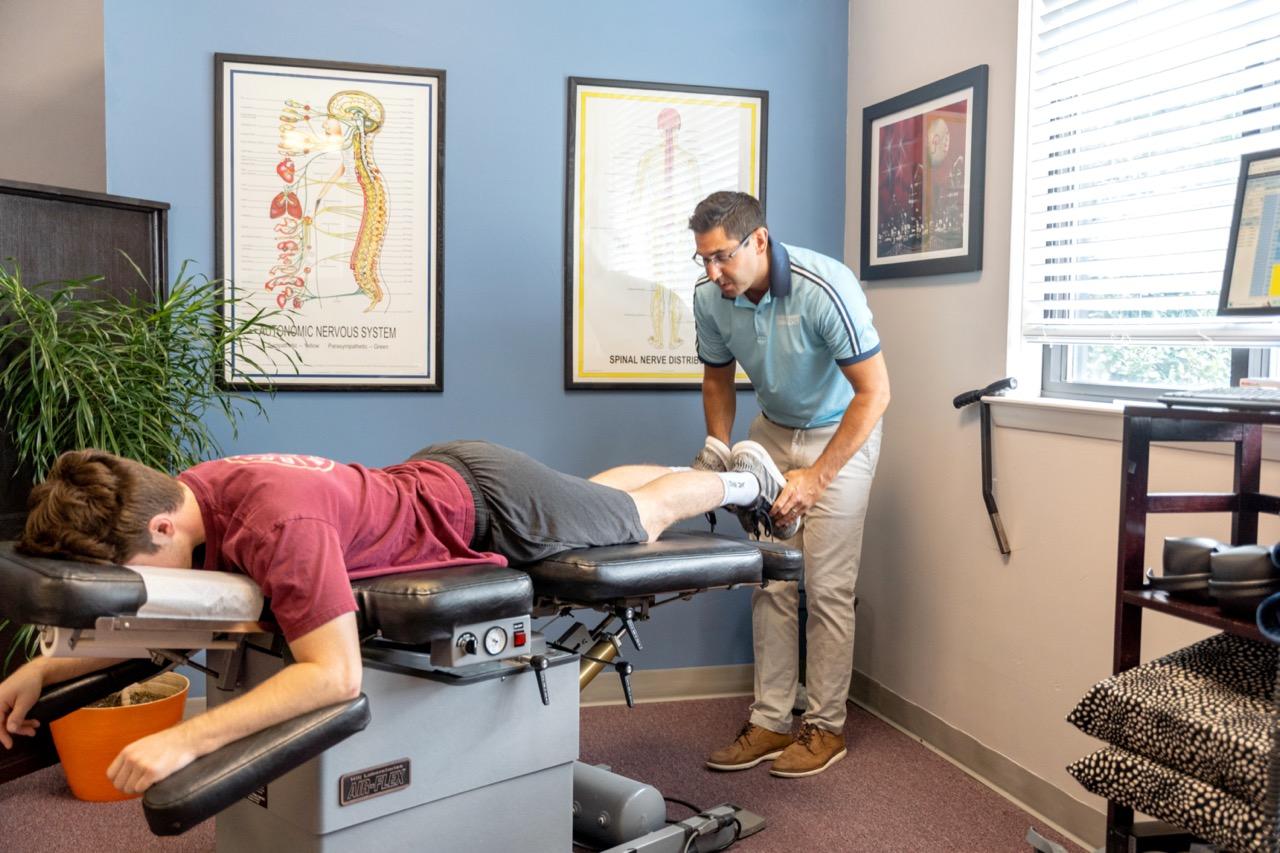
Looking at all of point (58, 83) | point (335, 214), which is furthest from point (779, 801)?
point (58, 83)

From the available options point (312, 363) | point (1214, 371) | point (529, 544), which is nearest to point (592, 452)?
point (312, 363)

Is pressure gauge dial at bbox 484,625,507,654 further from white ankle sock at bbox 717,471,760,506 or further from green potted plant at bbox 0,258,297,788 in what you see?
green potted plant at bbox 0,258,297,788

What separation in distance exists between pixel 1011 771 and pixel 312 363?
2.06 metres

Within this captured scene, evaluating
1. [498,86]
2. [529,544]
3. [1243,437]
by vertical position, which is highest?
[498,86]

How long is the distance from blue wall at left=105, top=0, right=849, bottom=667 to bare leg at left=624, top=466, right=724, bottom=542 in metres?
0.90

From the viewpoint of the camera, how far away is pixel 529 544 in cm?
187

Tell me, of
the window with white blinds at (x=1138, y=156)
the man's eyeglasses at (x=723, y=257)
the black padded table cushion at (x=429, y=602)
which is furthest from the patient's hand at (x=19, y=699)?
the window with white blinds at (x=1138, y=156)

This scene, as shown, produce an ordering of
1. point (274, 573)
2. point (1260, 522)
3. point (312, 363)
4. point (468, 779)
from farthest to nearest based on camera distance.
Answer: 1. point (312, 363)
2. point (1260, 522)
3. point (468, 779)
4. point (274, 573)

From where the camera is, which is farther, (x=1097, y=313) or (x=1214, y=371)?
(x=1097, y=313)

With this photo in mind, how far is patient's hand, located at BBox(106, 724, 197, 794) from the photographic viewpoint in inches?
51.8

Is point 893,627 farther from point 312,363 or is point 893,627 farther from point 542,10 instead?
point 542,10

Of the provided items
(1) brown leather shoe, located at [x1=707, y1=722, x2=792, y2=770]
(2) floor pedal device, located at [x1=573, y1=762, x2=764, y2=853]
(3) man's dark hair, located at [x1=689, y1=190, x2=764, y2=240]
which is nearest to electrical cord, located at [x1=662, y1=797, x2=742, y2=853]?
(2) floor pedal device, located at [x1=573, y1=762, x2=764, y2=853]

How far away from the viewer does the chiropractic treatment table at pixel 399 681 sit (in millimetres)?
1352

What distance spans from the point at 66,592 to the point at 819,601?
76.8 inches
